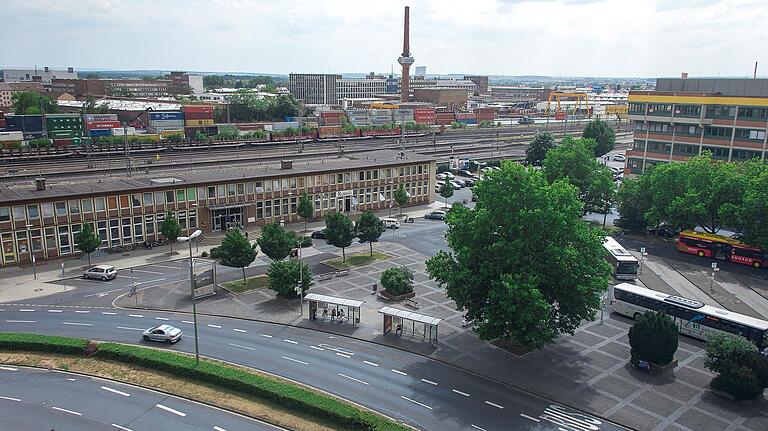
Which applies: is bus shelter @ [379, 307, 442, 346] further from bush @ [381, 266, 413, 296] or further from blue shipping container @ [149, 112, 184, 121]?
blue shipping container @ [149, 112, 184, 121]

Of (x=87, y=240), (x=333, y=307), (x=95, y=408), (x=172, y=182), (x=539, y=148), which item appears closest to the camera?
(x=95, y=408)

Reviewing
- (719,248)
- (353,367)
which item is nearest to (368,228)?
(353,367)

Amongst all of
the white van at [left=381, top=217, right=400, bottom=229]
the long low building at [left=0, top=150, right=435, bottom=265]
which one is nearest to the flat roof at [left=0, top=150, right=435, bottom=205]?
the long low building at [left=0, top=150, right=435, bottom=265]

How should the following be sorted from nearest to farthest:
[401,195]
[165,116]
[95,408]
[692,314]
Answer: [95,408], [692,314], [401,195], [165,116]

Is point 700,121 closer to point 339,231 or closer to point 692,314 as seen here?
point 692,314

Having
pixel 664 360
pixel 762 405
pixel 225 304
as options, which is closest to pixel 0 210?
pixel 225 304

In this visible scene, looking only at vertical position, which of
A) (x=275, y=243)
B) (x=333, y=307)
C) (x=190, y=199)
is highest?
(x=190, y=199)

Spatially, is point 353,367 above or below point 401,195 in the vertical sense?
below

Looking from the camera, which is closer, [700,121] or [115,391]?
[115,391]

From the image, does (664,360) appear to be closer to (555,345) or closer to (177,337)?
(555,345)
